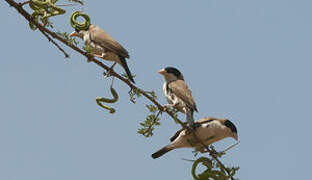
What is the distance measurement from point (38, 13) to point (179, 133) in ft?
8.33

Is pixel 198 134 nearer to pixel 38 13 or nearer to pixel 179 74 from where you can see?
pixel 179 74

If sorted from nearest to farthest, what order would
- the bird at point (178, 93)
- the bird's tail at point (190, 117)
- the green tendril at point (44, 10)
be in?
1. the green tendril at point (44, 10)
2. the bird's tail at point (190, 117)
3. the bird at point (178, 93)

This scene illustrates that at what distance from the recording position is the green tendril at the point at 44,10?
323 centimetres

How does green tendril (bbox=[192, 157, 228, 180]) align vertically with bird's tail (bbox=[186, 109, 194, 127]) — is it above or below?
below

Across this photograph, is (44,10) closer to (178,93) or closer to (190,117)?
(190,117)

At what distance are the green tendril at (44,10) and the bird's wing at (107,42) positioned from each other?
1.98 meters

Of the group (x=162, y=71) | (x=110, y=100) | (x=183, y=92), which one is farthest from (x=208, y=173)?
(x=162, y=71)

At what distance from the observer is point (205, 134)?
16.5ft

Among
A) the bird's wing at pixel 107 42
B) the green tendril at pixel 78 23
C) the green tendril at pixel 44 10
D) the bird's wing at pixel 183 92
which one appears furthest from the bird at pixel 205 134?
the green tendril at pixel 44 10

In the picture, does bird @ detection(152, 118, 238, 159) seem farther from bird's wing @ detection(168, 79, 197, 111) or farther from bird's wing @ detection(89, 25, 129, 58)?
bird's wing @ detection(89, 25, 129, 58)

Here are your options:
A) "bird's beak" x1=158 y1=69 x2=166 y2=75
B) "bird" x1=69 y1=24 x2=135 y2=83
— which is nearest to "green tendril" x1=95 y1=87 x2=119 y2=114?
"bird" x1=69 y1=24 x2=135 y2=83

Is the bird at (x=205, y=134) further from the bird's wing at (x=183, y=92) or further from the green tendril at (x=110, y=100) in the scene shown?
the green tendril at (x=110, y=100)

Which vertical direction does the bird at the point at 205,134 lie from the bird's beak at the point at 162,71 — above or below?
below

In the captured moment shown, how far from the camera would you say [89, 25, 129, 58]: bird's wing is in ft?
17.5
